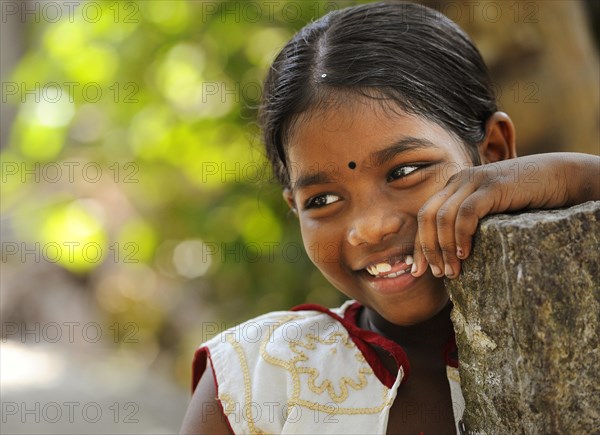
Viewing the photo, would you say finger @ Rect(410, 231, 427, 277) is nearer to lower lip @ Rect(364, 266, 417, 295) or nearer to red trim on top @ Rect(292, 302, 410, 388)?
lower lip @ Rect(364, 266, 417, 295)

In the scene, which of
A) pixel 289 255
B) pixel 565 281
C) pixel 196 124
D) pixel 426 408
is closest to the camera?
pixel 565 281

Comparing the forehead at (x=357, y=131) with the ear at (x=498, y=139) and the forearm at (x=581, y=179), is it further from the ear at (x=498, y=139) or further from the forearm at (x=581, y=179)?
the forearm at (x=581, y=179)

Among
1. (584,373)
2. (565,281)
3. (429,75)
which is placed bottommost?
(584,373)

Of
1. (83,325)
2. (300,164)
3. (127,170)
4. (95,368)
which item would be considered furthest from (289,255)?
(83,325)

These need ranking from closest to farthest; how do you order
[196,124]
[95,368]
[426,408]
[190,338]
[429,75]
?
[426,408], [429,75], [196,124], [95,368], [190,338]

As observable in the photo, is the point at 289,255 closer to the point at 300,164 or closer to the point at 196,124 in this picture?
the point at 196,124

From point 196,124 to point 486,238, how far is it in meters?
2.50

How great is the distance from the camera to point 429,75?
1920 millimetres

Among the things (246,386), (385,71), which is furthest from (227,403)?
(385,71)

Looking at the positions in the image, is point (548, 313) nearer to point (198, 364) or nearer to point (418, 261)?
point (418, 261)

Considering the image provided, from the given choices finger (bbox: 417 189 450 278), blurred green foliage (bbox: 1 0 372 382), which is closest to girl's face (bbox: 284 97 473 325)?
finger (bbox: 417 189 450 278)

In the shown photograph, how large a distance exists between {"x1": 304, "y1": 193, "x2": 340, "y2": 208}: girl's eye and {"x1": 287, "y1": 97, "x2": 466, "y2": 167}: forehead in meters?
0.08

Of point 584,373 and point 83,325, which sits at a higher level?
point 584,373

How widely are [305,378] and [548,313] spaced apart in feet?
2.27
